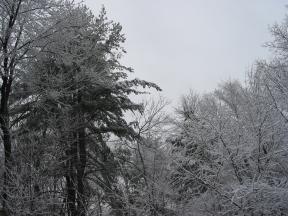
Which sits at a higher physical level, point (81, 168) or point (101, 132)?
point (101, 132)

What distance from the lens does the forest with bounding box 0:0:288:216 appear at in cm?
1097

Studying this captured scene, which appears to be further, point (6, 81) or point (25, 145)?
point (25, 145)

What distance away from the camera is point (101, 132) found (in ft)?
55.4

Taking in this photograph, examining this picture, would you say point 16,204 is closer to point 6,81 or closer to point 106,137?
point 6,81

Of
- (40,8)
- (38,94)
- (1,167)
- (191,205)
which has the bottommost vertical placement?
(191,205)

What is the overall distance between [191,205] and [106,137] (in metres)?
5.60

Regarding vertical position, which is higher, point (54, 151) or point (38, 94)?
point (38, 94)

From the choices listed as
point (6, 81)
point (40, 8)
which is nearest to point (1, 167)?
point (6, 81)

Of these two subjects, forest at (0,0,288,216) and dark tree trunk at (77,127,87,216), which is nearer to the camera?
forest at (0,0,288,216)

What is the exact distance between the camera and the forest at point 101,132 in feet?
36.0

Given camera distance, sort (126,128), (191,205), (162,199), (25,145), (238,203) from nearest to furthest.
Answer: (238,203) < (25,145) < (191,205) < (162,199) < (126,128)

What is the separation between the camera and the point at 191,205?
13648 millimetres

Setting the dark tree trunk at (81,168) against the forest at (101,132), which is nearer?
the forest at (101,132)

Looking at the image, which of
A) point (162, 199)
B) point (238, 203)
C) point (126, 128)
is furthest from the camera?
point (126, 128)
